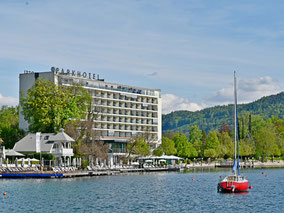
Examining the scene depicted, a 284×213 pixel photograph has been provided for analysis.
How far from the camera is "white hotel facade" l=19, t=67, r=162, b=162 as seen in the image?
152 metres

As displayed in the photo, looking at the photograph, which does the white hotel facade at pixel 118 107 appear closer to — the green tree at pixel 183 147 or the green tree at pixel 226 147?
the green tree at pixel 183 147

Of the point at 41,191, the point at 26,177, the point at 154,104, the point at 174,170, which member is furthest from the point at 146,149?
the point at 41,191

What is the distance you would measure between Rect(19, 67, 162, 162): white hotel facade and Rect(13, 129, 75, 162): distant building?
4180 centimetres

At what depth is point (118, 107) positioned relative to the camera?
170125 mm

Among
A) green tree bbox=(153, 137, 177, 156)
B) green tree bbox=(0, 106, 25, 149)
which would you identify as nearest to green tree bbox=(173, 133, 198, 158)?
green tree bbox=(153, 137, 177, 156)

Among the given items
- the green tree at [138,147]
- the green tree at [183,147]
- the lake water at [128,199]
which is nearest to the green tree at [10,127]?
the green tree at [138,147]

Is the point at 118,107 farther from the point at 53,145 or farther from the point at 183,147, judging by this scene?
the point at 53,145

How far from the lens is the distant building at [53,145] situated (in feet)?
340

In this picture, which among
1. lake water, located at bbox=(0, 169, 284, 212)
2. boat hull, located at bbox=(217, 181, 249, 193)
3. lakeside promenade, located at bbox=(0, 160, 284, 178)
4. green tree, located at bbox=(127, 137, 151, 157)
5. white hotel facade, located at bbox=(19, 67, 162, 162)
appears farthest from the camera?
white hotel facade, located at bbox=(19, 67, 162, 162)

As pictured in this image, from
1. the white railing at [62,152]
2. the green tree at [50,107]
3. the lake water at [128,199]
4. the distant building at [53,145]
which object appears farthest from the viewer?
the green tree at [50,107]

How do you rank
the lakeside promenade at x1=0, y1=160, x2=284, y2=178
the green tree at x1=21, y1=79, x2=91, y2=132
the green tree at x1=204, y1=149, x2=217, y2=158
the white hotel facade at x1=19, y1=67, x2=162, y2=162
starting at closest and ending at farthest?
the lakeside promenade at x1=0, y1=160, x2=284, y2=178 < the green tree at x1=21, y1=79, x2=91, y2=132 < the white hotel facade at x1=19, y1=67, x2=162, y2=162 < the green tree at x1=204, y1=149, x2=217, y2=158

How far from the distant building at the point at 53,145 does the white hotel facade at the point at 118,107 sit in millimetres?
41796

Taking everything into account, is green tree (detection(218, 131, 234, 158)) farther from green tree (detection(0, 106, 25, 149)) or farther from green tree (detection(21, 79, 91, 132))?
green tree (detection(21, 79, 91, 132))

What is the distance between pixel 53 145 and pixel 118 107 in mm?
66425
